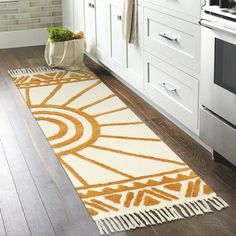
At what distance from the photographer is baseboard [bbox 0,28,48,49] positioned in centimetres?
546

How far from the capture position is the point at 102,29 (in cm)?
442

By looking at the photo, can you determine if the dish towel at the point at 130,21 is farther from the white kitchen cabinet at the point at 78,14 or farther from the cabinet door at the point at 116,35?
the white kitchen cabinet at the point at 78,14

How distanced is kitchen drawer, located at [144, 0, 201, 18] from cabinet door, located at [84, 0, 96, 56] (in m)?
1.41

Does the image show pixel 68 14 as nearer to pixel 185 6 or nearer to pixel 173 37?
pixel 173 37

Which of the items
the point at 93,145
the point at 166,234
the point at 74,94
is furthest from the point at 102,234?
the point at 74,94

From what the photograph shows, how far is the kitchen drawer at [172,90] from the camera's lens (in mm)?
3037

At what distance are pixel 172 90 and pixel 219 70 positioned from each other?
600 mm

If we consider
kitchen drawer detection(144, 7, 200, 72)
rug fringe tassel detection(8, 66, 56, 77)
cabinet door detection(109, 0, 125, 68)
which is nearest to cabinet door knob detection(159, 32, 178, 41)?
kitchen drawer detection(144, 7, 200, 72)

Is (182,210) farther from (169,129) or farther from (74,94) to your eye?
(74,94)

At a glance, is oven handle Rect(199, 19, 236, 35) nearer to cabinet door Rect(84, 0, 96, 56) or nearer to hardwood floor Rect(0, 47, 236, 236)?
hardwood floor Rect(0, 47, 236, 236)

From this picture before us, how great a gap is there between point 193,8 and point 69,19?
2638 mm

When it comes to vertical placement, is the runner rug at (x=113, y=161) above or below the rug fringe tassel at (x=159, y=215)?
above

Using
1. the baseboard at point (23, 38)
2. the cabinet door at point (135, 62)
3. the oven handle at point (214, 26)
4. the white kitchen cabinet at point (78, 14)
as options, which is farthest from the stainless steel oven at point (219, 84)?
the baseboard at point (23, 38)

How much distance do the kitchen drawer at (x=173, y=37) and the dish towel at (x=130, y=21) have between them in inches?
6.1
